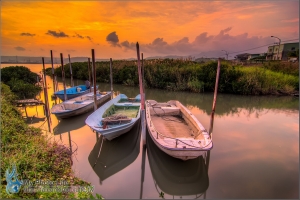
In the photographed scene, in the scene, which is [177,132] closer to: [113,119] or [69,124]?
[113,119]

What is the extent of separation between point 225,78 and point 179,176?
40.7ft

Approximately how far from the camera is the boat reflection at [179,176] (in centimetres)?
410

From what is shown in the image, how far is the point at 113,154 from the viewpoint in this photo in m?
5.59

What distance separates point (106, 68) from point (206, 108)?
1523cm

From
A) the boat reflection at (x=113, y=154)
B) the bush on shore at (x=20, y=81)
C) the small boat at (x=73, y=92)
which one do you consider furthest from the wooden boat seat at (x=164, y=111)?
the bush on shore at (x=20, y=81)

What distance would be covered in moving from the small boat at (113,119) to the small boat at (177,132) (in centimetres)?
73

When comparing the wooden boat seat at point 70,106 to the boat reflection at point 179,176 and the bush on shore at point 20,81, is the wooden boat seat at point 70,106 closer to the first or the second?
the bush on shore at point 20,81

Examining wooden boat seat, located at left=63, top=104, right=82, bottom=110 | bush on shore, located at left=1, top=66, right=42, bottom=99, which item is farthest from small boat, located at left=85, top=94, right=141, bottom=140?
bush on shore, located at left=1, top=66, right=42, bottom=99

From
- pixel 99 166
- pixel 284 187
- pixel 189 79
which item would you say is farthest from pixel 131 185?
pixel 189 79

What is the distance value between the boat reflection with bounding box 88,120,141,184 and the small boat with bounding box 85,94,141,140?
500mm

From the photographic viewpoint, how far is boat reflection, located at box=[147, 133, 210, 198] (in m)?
4.10

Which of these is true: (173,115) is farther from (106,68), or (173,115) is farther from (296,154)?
(106,68)

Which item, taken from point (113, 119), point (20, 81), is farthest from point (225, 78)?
point (20, 81)

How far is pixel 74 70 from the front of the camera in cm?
2686
